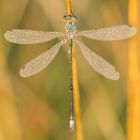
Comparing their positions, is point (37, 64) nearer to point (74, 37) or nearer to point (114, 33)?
point (74, 37)

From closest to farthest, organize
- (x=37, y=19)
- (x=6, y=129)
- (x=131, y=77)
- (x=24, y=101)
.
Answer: (x=131, y=77) < (x=6, y=129) < (x=24, y=101) < (x=37, y=19)

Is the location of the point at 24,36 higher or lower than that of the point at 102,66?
higher

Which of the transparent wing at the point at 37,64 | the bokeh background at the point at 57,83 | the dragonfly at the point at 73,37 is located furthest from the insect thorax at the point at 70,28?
the bokeh background at the point at 57,83

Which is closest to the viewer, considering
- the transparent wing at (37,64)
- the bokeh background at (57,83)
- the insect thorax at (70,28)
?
the insect thorax at (70,28)

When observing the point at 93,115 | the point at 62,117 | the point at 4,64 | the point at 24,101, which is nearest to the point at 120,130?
the point at 93,115

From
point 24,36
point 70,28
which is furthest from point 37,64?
point 70,28

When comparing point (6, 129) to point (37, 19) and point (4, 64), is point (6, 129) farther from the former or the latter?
point (37, 19)

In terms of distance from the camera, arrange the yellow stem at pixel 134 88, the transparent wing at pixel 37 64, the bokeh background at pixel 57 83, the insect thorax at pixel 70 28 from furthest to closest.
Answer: the bokeh background at pixel 57 83, the transparent wing at pixel 37 64, the insect thorax at pixel 70 28, the yellow stem at pixel 134 88

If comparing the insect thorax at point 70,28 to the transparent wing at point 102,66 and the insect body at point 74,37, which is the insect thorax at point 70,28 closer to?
Answer: the insect body at point 74,37
